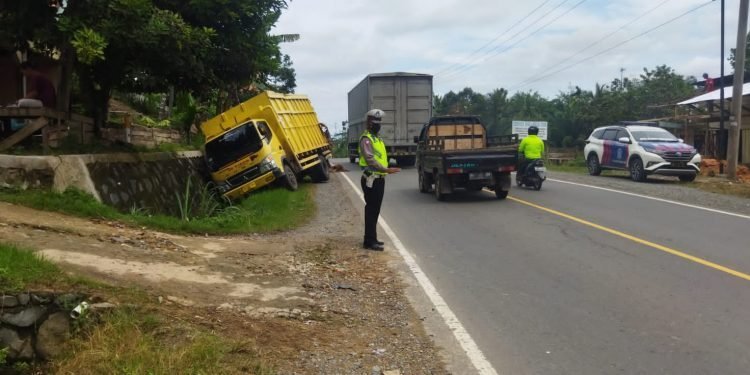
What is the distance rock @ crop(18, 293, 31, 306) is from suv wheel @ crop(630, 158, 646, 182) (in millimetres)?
18236

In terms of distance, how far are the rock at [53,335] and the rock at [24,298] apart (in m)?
0.22

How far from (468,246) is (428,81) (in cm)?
1941

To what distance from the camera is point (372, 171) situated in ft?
29.9

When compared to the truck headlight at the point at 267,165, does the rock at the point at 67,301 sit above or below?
below

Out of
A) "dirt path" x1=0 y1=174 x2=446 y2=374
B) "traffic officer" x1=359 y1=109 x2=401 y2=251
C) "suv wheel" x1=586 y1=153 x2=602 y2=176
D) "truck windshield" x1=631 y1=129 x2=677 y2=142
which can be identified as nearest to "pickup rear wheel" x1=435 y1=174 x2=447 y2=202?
"dirt path" x1=0 y1=174 x2=446 y2=374

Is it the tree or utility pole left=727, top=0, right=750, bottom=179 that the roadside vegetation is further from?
utility pole left=727, top=0, right=750, bottom=179

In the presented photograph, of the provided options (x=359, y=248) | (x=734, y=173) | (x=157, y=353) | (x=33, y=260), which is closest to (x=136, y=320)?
(x=157, y=353)

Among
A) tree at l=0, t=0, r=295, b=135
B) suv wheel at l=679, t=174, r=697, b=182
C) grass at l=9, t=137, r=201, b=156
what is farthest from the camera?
suv wheel at l=679, t=174, r=697, b=182

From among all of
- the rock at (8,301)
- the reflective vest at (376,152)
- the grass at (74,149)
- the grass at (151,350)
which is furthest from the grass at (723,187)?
the rock at (8,301)

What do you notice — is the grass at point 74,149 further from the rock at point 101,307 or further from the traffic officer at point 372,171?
the rock at point 101,307

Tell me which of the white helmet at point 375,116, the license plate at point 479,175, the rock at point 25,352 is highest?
the white helmet at point 375,116

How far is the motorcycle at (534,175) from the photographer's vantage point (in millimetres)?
16605

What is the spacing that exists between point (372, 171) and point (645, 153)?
43.8ft

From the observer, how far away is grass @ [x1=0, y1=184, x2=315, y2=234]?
905 cm
